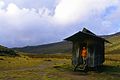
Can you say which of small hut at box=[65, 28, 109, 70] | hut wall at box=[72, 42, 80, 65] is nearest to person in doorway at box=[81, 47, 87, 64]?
small hut at box=[65, 28, 109, 70]

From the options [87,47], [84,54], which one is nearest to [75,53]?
[87,47]

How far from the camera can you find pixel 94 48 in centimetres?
4903

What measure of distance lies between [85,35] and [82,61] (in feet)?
13.8

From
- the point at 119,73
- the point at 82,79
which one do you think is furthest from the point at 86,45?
the point at 82,79

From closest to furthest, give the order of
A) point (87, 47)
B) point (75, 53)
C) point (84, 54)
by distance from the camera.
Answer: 1. point (84, 54)
2. point (87, 47)
3. point (75, 53)

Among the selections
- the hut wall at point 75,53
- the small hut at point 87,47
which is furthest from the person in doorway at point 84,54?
the hut wall at point 75,53

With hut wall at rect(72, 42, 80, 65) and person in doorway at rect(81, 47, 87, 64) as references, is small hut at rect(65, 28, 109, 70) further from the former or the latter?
person in doorway at rect(81, 47, 87, 64)

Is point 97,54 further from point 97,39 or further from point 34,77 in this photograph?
point 34,77

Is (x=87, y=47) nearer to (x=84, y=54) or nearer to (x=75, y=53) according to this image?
(x=84, y=54)

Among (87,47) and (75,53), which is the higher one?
(87,47)

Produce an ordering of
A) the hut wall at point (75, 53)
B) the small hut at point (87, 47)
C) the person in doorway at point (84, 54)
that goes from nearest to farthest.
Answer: the person in doorway at point (84, 54) < the small hut at point (87, 47) < the hut wall at point (75, 53)

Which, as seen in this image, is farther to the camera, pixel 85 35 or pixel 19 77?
pixel 85 35

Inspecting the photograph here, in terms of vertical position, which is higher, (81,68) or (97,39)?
(97,39)

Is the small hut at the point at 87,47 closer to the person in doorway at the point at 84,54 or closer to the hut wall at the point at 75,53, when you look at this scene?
the hut wall at the point at 75,53
